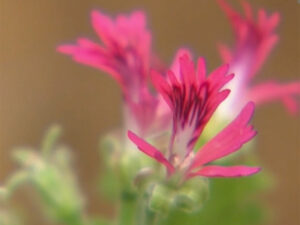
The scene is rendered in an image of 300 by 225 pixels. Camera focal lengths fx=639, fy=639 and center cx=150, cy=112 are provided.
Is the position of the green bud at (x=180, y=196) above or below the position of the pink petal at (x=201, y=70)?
below

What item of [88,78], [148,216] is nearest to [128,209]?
[148,216]

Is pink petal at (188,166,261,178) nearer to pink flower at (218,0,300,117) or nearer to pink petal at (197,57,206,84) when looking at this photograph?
pink petal at (197,57,206,84)

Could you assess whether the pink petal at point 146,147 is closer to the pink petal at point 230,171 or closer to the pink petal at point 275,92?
the pink petal at point 230,171

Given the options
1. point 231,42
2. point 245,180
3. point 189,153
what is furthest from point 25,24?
point 189,153

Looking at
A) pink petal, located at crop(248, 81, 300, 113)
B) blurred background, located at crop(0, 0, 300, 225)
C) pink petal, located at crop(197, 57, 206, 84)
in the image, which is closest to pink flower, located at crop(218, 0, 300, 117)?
pink petal, located at crop(248, 81, 300, 113)

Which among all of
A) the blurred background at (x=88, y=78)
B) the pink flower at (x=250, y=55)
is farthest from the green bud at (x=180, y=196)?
the blurred background at (x=88, y=78)

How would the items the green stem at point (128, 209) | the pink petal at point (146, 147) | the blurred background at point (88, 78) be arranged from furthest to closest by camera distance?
the blurred background at point (88, 78)
the green stem at point (128, 209)
the pink petal at point (146, 147)

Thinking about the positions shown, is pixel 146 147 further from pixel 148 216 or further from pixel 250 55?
pixel 250 55

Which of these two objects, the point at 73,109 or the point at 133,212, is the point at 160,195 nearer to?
the point at 133,212
